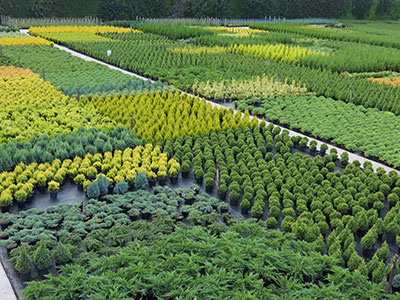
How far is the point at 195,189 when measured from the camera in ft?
30.7

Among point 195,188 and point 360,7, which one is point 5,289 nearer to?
point 195,188

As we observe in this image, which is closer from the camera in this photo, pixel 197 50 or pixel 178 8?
pixel 197 50

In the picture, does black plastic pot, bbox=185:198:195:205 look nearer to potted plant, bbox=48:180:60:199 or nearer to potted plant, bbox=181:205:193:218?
potted plant, bbox=181:205:193:218

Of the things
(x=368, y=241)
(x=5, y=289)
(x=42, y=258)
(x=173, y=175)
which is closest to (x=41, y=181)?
(x=173, y=175)

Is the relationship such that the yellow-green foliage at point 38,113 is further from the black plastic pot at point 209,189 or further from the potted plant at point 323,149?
the potted plant at point 323,149

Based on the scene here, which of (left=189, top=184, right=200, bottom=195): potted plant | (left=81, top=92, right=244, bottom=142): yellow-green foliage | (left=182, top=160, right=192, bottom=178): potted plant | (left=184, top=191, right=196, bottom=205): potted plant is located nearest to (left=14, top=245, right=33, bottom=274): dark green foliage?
(left=184, top=191, right=196, bottom=205): potted plant

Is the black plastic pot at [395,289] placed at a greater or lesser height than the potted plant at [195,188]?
greater

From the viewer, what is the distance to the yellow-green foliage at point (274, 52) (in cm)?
2662

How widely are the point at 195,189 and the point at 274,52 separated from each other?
66.4ft

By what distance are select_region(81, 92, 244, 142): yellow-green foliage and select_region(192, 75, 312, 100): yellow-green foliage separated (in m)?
1.95

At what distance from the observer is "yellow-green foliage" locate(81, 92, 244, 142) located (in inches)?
488

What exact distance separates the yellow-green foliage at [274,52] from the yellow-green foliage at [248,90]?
A: 8.32m

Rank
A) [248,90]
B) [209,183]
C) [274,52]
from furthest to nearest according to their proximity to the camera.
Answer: [274,52] < [248,90] < [209,183]

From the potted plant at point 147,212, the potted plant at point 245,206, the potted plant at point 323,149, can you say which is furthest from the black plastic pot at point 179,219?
the potted plant at point 323,149
